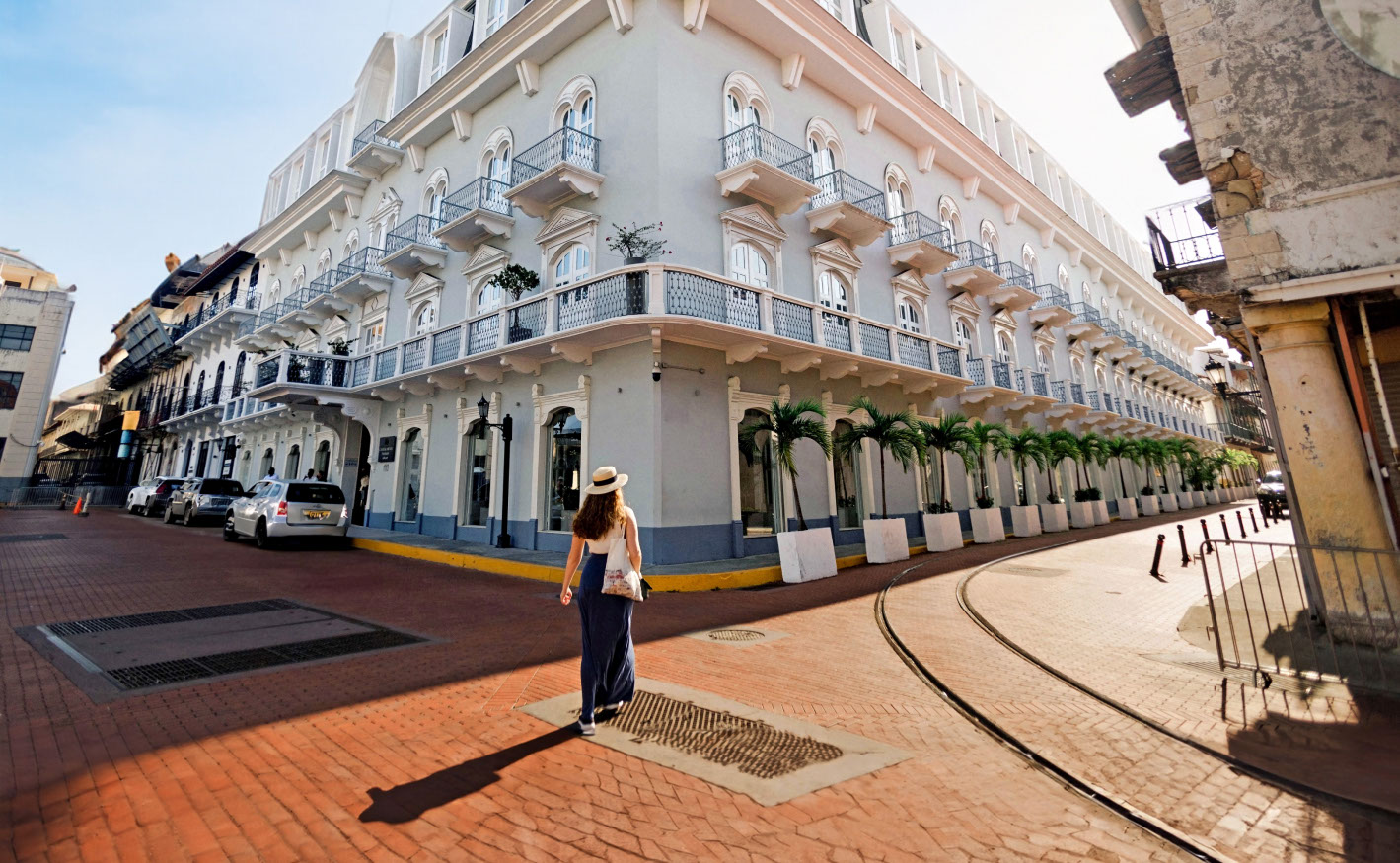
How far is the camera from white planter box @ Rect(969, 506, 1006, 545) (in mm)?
15846

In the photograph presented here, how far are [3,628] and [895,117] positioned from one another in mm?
23213

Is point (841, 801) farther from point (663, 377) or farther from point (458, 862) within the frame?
point (663, 377)

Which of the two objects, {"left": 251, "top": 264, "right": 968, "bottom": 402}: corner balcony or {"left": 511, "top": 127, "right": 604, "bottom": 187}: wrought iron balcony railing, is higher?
{"left": 511, "top": 127, "right": 604, "bottom": 187}: wrought iron balcony railing

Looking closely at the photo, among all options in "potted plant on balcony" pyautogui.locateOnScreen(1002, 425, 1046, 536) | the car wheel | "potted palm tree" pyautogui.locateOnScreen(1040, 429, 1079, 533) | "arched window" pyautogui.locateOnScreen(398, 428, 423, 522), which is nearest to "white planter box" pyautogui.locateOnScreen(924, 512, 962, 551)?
"potted plant on balcony" pyautogui.locateOnScreen(1002, 425, 1046, 536)

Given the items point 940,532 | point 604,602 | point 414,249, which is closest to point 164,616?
point 604,602

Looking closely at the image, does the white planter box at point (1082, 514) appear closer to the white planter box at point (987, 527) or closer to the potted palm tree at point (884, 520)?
the white planter box at point (987, 527)

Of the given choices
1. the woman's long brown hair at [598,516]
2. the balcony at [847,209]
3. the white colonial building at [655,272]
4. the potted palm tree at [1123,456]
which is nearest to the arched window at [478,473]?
the white colonial building at [655,272]

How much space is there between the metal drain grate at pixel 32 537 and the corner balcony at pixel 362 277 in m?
10.6

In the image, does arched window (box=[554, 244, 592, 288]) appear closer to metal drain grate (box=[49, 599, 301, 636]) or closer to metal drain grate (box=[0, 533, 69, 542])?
metal drain grate (box=[49, 599, 301, 636])

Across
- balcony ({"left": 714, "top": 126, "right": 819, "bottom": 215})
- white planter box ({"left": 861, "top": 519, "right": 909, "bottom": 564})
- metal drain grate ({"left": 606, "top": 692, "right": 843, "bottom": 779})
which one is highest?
balcony ({"left": 714, "top": 126, "right": 819, "bottom": 215})

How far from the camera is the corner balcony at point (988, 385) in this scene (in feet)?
63.0

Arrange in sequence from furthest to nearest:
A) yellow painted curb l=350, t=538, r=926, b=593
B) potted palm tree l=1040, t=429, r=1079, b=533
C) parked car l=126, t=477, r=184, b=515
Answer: parked car l=126, t=477, r=184, b=515
potted palm tree l=1040, t=429, r=1079, b=533
yellow painted curb l=350, t=538, r=926, b=593

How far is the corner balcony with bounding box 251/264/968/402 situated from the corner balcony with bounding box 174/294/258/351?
51.4ft

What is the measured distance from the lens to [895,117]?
62.2ft
